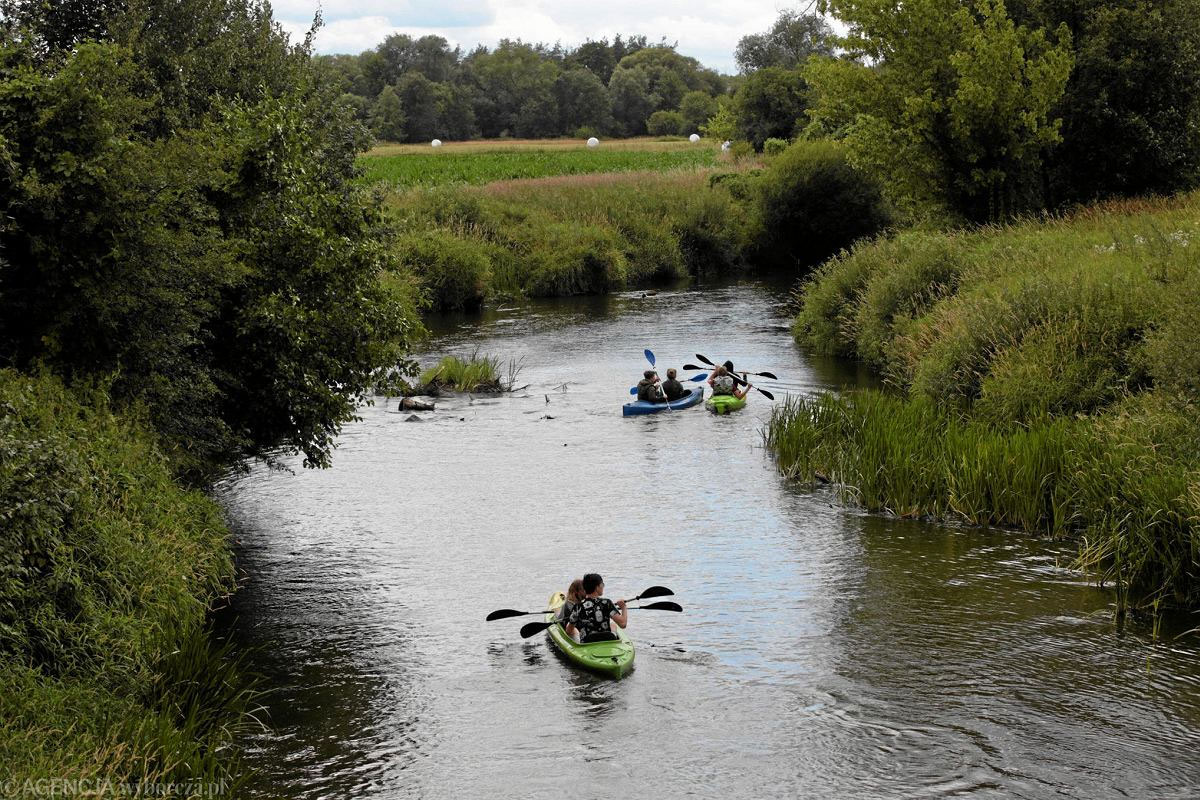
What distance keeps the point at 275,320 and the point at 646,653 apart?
6.49 meters

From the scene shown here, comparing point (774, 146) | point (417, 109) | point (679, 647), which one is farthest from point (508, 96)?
point (679, 647)

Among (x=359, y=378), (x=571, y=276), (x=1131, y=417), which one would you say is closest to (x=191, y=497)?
(x=359, y=378)

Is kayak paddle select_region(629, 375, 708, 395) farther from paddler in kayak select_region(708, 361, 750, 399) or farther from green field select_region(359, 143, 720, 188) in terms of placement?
green field select_region(359, 143, 720, 188)

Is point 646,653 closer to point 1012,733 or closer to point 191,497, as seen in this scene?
point 1012,733

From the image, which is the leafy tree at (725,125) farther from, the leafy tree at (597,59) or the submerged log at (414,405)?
the leafy tree at (597,59)

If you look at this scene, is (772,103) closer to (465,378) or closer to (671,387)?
(465,378)

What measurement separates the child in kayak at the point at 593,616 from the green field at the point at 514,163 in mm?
42392

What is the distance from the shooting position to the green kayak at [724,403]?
A: 2419 centimetres

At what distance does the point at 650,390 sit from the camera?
24578 millimetres

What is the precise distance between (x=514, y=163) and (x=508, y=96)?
47061mm

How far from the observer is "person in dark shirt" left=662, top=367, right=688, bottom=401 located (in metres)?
24.8

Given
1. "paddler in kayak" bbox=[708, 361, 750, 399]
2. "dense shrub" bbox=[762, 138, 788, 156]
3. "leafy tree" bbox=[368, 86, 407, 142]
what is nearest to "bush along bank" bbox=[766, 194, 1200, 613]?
"paddler in kayak" bbox=[708, 361, 750, 399]

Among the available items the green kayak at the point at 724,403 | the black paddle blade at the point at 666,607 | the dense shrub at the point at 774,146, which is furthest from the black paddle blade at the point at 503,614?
the dense shrub at the point at 774,146

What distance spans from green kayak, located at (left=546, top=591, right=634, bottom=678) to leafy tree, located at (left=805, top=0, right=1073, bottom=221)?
79.9 feet
